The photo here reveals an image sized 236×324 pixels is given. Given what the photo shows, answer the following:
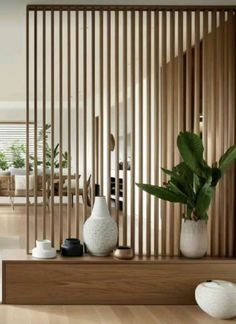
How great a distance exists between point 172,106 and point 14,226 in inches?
193

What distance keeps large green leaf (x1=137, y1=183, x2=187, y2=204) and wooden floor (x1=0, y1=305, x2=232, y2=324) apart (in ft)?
2.83

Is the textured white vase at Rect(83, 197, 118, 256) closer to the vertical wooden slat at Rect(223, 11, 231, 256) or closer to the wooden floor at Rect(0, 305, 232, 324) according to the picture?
the wooden floor at Rect(0, 305, 232, 324)

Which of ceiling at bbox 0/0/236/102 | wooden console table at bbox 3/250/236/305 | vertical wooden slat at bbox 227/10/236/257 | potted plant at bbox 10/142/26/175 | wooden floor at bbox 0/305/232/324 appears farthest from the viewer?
potted plant at bbox 10/142/26/175

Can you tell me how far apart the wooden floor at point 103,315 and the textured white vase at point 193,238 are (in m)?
0.44

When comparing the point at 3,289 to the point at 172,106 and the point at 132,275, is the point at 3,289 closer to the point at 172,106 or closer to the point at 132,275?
the point at 132,275

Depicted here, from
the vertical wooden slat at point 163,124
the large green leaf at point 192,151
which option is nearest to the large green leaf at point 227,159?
the large green leaf at point 192,151

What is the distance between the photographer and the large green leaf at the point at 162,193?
398cm

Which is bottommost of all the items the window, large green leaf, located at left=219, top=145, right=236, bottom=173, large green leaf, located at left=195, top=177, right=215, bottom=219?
large green leaf, located at left=195, top=177, right=215, bottom=219

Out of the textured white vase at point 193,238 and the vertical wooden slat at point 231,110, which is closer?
the textured white vase at point 193,238

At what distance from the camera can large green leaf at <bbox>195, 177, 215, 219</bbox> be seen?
12.8 ft

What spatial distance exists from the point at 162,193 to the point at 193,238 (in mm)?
467

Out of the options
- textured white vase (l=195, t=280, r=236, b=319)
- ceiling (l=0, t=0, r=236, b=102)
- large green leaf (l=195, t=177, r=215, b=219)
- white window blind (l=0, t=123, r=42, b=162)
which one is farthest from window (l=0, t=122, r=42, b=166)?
textured white vase (l=195, t=280, r=236, b=319)

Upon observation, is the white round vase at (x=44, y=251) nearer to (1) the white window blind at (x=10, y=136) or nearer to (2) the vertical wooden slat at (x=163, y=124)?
(2) the vertical wooden slat at (x=163, y=124)

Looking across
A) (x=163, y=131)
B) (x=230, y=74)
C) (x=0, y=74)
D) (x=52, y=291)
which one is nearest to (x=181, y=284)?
(x=52, y=291)
